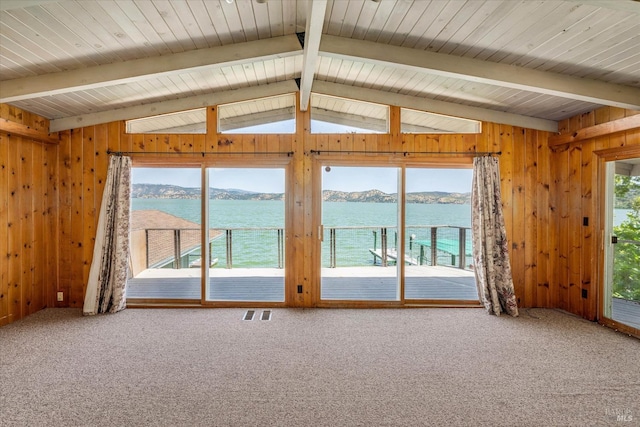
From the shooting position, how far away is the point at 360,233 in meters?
5.68

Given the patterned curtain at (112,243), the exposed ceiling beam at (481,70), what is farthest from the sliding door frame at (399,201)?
the patterned curtain at (112,243)

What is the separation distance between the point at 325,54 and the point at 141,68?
1746 mm

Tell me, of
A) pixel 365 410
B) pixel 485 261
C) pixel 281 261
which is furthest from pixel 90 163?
pixel 485 261

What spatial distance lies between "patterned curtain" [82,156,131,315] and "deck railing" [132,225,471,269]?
1.24 m

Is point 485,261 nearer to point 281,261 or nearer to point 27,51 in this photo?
point 281,261

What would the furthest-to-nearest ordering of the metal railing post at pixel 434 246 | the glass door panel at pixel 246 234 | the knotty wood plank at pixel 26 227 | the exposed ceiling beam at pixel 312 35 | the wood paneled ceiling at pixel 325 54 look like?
1. the metal railing post at pixel 434 246
2. the glass door panel at pixel 246 234
3. the knotty wood plank at pixel 26 227
4. the wood paneled ceiling at pixel 325 54
5. the exposed ceiling beam at pixel 312 35

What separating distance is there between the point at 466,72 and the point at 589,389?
2767 mm

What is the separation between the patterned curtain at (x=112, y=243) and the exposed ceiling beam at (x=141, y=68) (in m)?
1.14

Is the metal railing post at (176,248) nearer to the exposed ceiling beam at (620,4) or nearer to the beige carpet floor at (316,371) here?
the beige carpet floor at (316,371)

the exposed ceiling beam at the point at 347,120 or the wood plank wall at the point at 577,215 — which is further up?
the exposed ceiling beam at the point at 347,120

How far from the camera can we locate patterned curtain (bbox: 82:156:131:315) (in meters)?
3.96

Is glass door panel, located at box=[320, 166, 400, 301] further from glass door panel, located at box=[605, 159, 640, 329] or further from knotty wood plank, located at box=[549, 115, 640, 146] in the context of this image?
glass door panel, located at box=[605, 159, 640, 329]

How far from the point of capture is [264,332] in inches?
132

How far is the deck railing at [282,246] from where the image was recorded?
17.5ft
